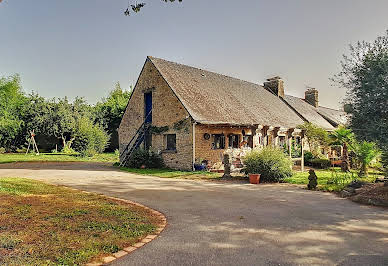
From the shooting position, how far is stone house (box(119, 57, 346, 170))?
1636 centimetres

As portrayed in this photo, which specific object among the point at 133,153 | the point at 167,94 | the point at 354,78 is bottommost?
the point at 133,153

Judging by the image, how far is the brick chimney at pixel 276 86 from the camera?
29734 millimetres

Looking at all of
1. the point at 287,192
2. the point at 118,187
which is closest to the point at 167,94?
the point at 118,187

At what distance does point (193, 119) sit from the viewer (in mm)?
15398

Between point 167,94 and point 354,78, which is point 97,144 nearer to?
point 167,94

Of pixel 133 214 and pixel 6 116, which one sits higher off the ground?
pixel 6 116

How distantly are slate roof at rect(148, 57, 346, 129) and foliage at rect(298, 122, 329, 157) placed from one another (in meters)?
1.10

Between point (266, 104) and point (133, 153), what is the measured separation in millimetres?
13425

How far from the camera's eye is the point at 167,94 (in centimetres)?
1755

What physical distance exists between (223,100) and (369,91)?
1206 cm

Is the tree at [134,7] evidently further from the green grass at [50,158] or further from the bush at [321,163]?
the green grass at [50,158]

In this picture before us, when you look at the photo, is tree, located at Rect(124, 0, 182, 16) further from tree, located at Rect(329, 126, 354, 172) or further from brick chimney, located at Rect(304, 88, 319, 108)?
brick chimney, located at Rect(304, 88, 319, 108)

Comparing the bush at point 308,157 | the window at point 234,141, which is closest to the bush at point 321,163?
the bush at point 308,157

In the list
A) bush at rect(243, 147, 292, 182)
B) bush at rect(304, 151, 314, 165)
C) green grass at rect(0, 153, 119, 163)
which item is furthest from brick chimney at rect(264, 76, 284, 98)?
bush at rect(243, 147, 292, 182)
